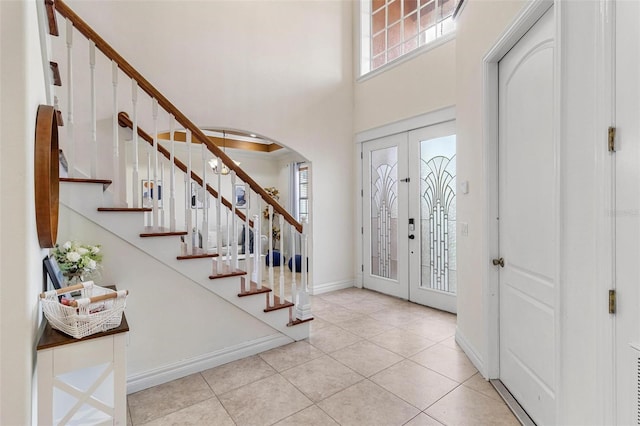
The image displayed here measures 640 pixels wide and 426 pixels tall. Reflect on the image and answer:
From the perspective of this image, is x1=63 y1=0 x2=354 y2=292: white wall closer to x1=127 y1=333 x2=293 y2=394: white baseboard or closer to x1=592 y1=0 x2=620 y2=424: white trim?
x1=127 y1=333 x2=293 y2=394: white baseboard

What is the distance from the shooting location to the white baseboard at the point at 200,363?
87.7 inches

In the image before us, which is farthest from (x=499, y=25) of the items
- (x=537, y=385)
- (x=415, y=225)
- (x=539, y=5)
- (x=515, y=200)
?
(x=415, y=225)

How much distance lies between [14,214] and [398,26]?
5000 mm

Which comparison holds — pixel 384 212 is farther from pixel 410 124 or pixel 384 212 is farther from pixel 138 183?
pixel 138 183

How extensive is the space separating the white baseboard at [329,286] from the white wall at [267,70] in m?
0.08

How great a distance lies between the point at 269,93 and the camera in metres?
4.22

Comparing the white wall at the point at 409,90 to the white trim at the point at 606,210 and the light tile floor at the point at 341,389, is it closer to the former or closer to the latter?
the white trim at the point at 606,210

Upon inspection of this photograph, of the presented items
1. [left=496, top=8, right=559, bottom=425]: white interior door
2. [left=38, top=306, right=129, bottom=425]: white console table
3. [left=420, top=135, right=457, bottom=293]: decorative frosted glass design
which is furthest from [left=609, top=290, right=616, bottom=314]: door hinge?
[left=420, top=135, right=457, bottom=293]: decorative frosted glass design

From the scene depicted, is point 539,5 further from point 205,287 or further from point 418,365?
point 205,287

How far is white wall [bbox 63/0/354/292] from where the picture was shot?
11.1 ft

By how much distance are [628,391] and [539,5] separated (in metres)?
1.73

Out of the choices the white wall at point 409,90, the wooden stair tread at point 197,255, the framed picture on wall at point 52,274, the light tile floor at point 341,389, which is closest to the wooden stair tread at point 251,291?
the wooden stair tread at point 197,255

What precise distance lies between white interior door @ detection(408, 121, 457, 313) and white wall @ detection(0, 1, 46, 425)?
3731 millimetres

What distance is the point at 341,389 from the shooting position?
2219 millimetres
